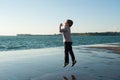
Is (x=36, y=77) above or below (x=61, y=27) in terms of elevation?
below

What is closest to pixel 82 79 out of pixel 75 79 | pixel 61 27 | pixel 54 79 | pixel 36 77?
pixel 75 79

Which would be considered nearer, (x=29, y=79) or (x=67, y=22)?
(x=29, y=79)

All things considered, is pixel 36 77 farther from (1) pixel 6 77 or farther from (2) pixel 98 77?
(2) pixel 98 77

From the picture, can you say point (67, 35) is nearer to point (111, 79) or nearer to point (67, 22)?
point (67, 22)

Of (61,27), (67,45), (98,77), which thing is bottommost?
(98,77)

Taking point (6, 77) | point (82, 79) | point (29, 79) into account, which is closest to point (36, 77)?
point (29, 79)

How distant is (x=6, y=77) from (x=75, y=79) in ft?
10.1

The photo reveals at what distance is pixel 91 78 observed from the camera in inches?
408

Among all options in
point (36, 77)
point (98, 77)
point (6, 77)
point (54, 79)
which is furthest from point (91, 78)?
point (6, 77)

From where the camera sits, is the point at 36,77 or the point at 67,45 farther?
the point at 67,45

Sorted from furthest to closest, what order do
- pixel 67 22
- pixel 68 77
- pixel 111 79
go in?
pixel 67 22 → pixel 68 77 → pixel 111 79

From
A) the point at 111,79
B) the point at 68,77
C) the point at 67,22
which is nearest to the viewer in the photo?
the point at 111,79

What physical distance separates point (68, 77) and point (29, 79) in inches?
66.6

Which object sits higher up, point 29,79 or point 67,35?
point 67,35
